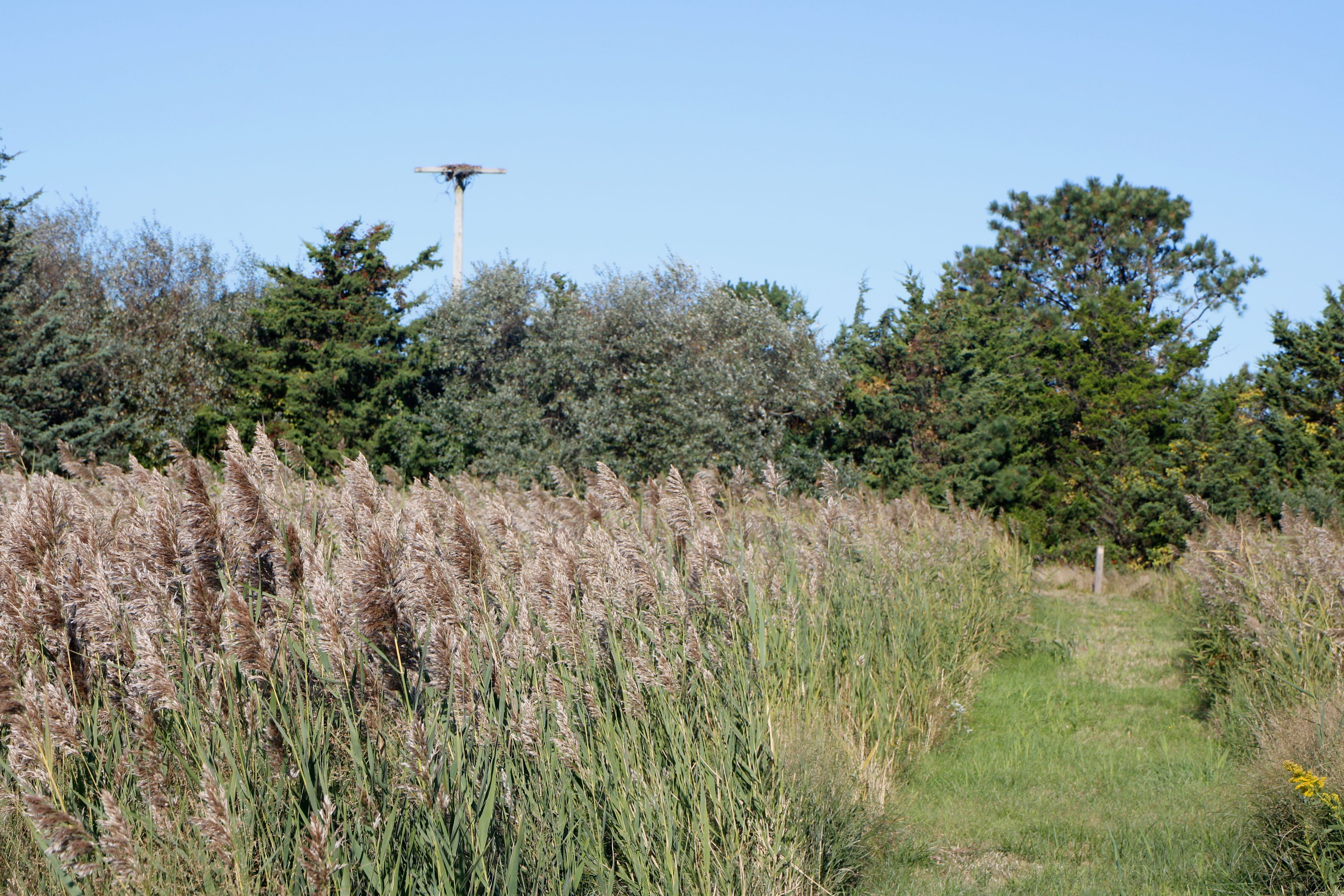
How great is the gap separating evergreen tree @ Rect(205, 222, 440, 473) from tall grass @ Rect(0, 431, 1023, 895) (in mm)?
18271

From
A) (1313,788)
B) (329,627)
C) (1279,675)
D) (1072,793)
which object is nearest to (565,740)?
(329,627)

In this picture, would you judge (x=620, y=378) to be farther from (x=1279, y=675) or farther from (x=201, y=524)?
(x=201, y=524)

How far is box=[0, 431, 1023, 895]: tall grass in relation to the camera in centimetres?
263

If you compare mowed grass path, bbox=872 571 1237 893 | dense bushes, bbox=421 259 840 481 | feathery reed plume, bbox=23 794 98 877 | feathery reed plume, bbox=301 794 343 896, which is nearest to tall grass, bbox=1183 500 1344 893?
mowed grass path, bbox=872 571 1237 893

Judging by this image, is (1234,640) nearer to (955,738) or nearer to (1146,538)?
(955,738)

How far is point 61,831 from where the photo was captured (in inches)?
79.4

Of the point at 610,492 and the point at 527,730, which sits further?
the point at 610,492

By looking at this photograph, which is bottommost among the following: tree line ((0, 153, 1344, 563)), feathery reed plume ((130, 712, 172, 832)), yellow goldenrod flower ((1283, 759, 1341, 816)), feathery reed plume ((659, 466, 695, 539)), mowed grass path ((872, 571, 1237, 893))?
mowed grass path ((872, 571, 1237, 893))

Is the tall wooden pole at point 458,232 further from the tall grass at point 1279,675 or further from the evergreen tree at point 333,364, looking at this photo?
the tall grass at point 1279,675

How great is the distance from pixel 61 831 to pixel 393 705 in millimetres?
924

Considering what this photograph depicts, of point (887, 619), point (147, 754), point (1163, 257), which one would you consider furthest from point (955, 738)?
point (1163, 257)

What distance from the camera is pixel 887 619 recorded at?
672 cm

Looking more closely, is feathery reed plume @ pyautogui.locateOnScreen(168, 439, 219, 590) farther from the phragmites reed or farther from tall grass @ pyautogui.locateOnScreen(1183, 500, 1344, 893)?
tall grass @ pyautogui.locateOnScreen(1183, 500, 1344, 893)

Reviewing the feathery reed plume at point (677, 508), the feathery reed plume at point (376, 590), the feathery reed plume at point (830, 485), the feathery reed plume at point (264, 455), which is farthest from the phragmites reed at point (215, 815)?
the feathery reed plume at point (830, 485)
